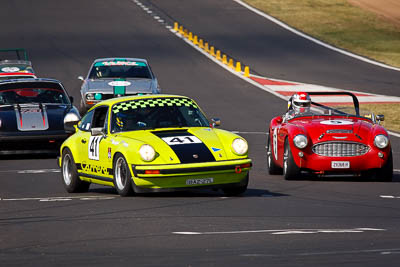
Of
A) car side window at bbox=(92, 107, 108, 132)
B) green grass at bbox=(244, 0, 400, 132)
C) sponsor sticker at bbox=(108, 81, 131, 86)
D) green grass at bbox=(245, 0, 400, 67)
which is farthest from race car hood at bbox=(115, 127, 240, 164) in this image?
green grass at bbox=(245, 0, 400, 67)

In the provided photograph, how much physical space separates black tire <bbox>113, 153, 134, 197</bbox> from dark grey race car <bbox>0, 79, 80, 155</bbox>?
19.6 feet

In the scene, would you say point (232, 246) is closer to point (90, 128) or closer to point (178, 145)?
point (178, 145)

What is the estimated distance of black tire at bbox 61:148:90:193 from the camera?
13648mm

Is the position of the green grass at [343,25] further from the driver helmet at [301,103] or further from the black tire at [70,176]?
the black tire at [70,176]

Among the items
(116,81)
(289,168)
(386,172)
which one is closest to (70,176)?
(289,168)

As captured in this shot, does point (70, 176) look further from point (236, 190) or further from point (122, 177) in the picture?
point (236, 190)

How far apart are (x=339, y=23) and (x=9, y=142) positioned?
120 feet

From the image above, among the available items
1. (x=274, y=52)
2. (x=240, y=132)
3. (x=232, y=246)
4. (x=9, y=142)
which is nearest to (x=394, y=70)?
(x=274, y=52)

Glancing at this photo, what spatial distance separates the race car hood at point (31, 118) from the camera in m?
18.7

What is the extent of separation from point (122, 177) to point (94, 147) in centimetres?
89

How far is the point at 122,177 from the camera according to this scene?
12.5 m

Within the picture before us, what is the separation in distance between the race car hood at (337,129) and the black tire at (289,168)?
16.1 inches

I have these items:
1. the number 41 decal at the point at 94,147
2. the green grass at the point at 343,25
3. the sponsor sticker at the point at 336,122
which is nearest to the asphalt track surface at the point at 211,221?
the number 41 decal at the point at 94,147

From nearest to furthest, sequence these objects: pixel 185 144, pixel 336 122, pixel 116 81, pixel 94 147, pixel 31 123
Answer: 1. pixel 185 144
2. pixel 94 147
3. pixel 336 122
4. pixel 31 123
5. pixel 116 81
